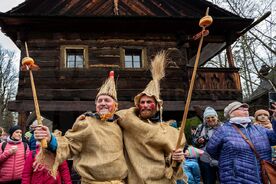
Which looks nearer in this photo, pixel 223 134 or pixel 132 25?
pixel 223 134

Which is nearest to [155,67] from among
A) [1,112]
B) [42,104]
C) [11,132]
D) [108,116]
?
[108,116]

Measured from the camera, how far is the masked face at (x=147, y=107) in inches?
137

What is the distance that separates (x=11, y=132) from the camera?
554 cm

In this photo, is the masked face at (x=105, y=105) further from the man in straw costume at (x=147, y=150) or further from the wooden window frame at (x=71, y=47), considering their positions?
the wooden window frame at (x=71, y=47)

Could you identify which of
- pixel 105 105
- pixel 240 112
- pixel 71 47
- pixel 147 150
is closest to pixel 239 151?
pixel 240 112

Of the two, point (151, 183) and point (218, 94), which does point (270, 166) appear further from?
point (218, 94)

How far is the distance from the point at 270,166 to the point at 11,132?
3.80 m

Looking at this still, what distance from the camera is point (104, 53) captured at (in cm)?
1170

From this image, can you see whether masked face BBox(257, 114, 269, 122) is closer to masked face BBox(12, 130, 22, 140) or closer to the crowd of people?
the crowd of people

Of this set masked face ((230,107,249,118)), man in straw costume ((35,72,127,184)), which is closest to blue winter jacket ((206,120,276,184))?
masked face ((230,107,249,118))

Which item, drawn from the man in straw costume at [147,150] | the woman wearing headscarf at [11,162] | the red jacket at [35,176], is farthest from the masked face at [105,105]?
the woman wearing headscarf at [11,162]

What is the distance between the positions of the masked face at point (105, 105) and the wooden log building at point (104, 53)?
7.46m

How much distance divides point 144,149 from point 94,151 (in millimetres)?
480

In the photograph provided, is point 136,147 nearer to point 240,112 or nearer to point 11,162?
point 240,112
